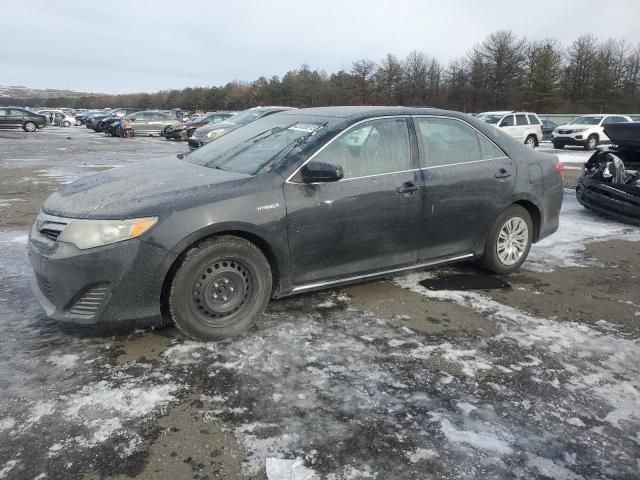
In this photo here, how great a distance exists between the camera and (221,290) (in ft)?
11.3

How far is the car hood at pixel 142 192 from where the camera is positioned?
3.21 metres

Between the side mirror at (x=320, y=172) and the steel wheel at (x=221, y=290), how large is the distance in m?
0.78

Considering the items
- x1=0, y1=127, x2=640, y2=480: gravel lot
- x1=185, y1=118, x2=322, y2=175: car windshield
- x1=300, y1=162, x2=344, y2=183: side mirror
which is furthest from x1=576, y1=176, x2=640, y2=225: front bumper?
x1=300, y1=162, x2=344, y2=183: side mirror

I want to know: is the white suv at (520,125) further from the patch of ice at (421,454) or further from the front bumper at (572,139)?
the patch of ice at (421,454)

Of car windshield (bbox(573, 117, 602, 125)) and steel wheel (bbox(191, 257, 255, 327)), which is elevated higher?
car windshield (bbox(573, 117, 602, 125))

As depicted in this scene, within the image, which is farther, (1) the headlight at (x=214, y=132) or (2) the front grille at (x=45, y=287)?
(1) the headlight at (x=214, y=132)

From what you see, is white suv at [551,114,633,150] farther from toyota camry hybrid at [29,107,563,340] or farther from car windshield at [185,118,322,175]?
car windshield at [185,118,322,175]

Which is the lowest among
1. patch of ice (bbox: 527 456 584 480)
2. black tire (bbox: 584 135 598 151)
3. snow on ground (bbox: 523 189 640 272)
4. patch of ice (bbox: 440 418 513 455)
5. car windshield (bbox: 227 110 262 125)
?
patch of ice (bbox: 527 456 584 480)

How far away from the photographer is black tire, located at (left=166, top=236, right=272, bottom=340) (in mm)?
3281

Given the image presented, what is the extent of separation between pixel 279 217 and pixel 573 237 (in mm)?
4860

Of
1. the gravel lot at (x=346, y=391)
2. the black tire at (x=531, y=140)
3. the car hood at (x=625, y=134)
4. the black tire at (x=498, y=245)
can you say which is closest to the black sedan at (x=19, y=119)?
the black tire at (x=531, y=140)

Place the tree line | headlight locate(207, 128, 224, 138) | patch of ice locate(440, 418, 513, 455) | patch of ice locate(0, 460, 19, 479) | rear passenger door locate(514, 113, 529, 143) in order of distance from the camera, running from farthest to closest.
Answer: the tree line, rear passenger door locate(514, 113, 529, 143), headlight locate(207, 128, 224, 138), patch of ice locate(440, 418, 513, 455), patch of ice locate(0, 460, 19, 479)

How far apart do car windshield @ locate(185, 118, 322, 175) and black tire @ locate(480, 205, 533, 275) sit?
202cm

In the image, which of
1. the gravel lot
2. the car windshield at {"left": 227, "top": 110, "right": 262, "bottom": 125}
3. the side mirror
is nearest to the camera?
the gravel lot
